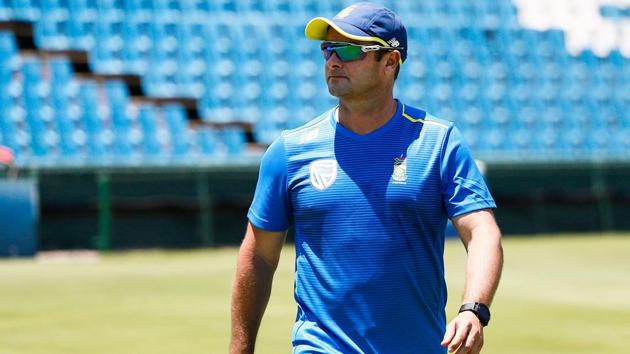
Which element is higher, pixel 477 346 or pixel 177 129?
pixel 477 346

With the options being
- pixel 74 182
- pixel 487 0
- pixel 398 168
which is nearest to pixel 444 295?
pixel 398 168

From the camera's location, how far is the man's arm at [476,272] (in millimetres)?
3820

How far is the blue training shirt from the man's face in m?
0.17

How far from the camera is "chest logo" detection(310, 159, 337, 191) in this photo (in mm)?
4266

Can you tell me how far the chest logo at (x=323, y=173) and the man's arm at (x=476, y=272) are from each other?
1.59ft

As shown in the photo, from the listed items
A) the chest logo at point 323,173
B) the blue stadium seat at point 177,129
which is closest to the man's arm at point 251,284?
the chest logo at point 323,173

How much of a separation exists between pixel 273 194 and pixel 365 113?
470mm

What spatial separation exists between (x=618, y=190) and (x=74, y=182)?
505 inches

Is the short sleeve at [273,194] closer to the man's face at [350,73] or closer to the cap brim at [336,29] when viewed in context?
the man's face at [350,73]

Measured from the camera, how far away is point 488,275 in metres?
4.06

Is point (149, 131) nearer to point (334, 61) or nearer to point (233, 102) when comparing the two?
point (233, 102)

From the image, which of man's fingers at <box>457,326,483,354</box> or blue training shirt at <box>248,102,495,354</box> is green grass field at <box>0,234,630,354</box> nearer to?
blue training shirt at <box>248,102,495,354</box>

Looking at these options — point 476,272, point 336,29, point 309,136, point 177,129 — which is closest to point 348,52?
point 336,29

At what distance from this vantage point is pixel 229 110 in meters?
25.0
